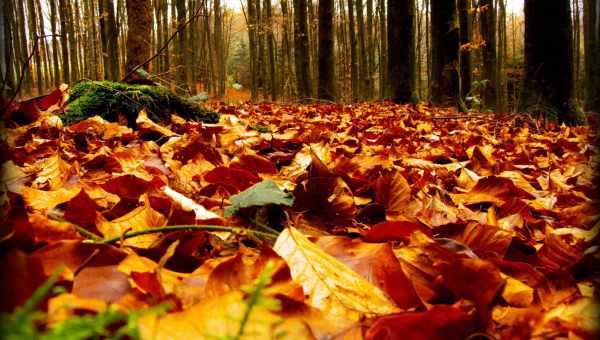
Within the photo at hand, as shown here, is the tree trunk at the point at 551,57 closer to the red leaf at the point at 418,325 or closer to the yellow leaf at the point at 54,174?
the yellow leaf at the point at 54,174

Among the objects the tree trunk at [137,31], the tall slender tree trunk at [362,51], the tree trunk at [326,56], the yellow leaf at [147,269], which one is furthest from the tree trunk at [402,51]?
the tall slender tree trunk at [362,51]

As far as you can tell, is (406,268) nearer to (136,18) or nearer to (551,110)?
(551,110)

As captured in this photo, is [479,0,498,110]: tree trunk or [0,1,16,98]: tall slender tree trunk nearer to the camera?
[0,1,16,98]: tall slender tree trunk

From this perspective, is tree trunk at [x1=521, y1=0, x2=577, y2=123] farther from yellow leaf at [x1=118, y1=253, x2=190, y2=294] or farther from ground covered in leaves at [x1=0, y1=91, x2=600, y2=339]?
yellow leaf at [x1=118, y1=253, x2=190, y2=294]

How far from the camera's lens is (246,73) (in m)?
39.5

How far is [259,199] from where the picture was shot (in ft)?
3.32

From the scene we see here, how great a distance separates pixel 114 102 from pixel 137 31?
2598 millimetres

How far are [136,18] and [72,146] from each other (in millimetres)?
3538

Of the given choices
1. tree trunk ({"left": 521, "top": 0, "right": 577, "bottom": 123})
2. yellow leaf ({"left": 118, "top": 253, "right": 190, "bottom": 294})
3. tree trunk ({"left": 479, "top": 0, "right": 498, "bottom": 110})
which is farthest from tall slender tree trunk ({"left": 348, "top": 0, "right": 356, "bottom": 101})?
yellow leaf ({"left": 118, "top": 253, "right": 190, "bottom": 294})

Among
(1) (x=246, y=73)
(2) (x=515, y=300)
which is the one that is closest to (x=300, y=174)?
(2) (x=515, y=300)

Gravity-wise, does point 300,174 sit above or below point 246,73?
below

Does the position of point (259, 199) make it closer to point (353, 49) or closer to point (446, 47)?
point (446, 47)

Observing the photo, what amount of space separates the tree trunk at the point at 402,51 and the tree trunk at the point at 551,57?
15.4 feet

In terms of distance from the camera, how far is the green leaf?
1.00 metres
